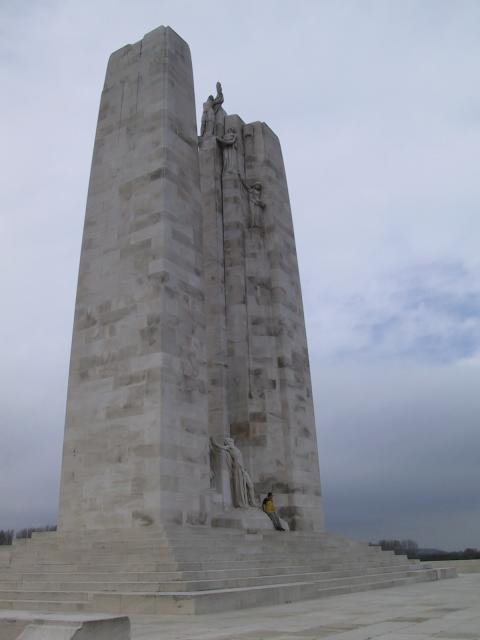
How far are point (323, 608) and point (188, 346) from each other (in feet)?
23.2

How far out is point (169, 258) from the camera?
1430 cm

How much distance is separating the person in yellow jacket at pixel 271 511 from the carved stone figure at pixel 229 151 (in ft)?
35.2

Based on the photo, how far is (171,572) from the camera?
30.1ft

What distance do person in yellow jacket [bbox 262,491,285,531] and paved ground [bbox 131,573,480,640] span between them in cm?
572

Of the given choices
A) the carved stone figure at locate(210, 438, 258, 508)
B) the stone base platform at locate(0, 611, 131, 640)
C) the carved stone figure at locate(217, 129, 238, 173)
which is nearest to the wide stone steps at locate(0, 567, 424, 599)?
the carved stone figure at locate(210, 438, 258, 508)

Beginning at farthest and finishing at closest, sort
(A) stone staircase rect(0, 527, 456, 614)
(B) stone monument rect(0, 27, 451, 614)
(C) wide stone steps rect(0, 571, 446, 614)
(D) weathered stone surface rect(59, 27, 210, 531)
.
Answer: (D) weathered stone surface rect(59, 27, 210, 531) < (B) stone monument rect(0, 27, 451, 614) < (A) stone staircase rect(0, 527, 456, 614) < (C) wide stone steps rect(0, 571, 446, 614)

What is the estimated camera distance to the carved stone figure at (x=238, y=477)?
15019 millimetres

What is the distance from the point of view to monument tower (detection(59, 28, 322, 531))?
1298 cm

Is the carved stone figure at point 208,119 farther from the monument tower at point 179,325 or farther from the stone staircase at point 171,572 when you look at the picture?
the stone staircase at point 171,572

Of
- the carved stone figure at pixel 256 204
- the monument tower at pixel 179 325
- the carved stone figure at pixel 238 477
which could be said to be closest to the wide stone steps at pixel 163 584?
the monument tower at pixel 179 325

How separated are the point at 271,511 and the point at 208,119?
13.8 m

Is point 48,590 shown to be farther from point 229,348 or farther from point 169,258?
point 229,348

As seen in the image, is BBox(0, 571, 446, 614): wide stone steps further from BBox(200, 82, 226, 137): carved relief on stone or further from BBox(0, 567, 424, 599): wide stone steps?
BBox(200, 82, 226, 137): carved relief on stone

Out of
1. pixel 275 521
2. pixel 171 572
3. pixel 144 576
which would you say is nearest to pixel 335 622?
pixel 171 572
